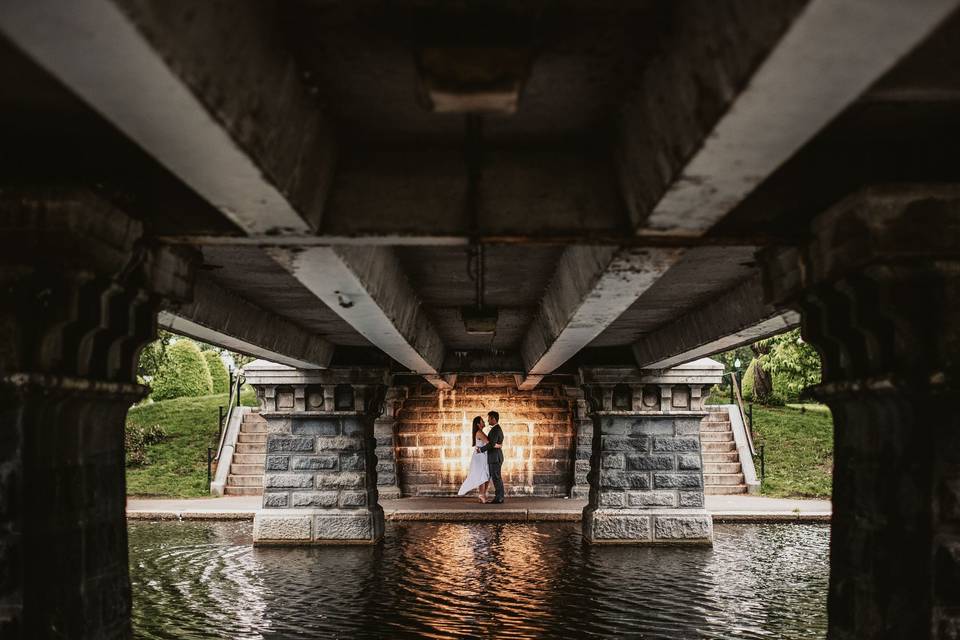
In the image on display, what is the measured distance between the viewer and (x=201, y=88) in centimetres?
238

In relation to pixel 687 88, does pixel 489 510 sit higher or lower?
lower

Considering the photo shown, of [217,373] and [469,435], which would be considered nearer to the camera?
[469,435]

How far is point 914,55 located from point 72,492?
408 centimetres

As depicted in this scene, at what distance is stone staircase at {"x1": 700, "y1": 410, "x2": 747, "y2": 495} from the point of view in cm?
1909

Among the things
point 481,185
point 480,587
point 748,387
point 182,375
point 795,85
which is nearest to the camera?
point 795,85

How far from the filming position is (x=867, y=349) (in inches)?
160

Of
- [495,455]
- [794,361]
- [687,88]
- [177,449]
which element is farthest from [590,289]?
[177,449]

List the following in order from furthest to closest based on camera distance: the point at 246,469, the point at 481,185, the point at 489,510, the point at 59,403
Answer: the point at 246,469, the point at 489,510, the point at 481,185, the point at 59,403

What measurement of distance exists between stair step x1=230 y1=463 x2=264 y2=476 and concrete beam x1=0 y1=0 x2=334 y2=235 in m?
17.1

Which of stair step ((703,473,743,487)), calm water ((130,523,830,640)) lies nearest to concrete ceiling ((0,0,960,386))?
calm water ((130,523,830,640))

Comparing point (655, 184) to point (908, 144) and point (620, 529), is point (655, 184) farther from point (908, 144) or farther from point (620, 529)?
point (620, 529)

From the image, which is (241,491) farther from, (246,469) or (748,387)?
(748,387)

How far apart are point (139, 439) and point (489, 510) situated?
10956 mm

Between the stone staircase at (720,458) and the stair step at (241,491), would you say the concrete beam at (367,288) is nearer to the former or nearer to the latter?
the stair step at (241,491)
